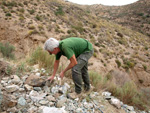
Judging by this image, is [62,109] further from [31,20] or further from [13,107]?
[31,20]

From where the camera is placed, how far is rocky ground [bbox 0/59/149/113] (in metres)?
1.91

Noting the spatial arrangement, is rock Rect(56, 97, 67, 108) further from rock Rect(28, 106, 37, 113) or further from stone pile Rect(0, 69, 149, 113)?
rock Rect(28, 106, 37, 113)

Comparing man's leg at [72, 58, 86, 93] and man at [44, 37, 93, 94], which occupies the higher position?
man at [44, 37, 93, 94]

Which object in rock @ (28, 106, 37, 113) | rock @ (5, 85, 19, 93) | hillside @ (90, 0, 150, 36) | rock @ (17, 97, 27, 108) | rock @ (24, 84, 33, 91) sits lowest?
rock @ (28, 106, 37, 113)

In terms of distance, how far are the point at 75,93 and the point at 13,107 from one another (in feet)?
4.07

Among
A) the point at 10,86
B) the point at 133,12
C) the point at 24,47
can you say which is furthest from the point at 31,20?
the point at 133,12

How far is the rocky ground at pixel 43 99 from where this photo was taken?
75.2 inches

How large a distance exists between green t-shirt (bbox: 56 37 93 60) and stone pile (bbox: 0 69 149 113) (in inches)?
32.2

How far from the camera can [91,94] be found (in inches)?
112

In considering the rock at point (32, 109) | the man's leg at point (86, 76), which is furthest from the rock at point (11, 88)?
the man's leg at point (86, 76)

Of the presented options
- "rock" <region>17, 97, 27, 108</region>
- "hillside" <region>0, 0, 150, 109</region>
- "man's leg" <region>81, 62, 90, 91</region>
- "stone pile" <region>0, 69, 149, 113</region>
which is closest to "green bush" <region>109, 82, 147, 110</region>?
"stone pile" <region>0, 69, 149, 113</region>

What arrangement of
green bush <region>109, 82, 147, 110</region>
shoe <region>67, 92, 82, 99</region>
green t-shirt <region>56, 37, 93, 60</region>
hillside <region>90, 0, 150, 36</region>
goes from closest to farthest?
green t-shirt <region>56, 37, 93, 60</region>
shoe <region>67, 92, 82, 99</region>
green bush <region>109, 82, 147, 110</region>
hillside <region>90, 0, 150, 36</region>

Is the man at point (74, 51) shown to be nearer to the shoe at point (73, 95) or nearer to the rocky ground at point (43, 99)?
the shoe at point (73, 95)

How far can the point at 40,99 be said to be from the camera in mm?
2186
